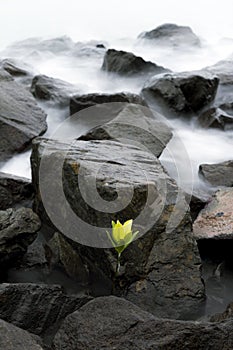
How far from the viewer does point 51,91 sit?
7.39 metres

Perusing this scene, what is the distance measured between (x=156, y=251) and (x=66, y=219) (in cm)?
73

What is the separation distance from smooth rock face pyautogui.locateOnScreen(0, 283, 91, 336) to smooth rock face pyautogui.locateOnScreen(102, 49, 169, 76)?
241 inches

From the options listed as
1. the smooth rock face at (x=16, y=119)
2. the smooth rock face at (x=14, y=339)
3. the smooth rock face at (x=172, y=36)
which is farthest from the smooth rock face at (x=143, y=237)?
the smooth rock face at (x=172, y=36)

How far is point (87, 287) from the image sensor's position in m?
3.56

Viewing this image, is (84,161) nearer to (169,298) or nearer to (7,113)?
(169,298)

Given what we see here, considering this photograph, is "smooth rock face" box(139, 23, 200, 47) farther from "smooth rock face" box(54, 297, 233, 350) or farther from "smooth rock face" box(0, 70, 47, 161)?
"smooth rock face" box(54, 297, 233, 350)

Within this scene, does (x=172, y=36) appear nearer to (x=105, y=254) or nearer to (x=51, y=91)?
(x=51, y=91)

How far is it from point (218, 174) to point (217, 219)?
120 centimetres

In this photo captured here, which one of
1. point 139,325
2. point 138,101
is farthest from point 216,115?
point 139,325

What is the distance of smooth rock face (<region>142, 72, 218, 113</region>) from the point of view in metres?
7.27

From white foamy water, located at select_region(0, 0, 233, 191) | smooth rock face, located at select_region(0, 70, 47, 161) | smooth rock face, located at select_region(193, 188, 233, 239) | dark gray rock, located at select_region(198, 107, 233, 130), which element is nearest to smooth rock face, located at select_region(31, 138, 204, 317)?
smooth rock face, located at select_region(193, 188, 233, 239)

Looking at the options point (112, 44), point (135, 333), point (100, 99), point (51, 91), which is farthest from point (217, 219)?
point (112, 44)

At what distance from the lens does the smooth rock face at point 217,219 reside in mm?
3869

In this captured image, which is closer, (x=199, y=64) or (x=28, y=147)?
(x=28, y=147)
